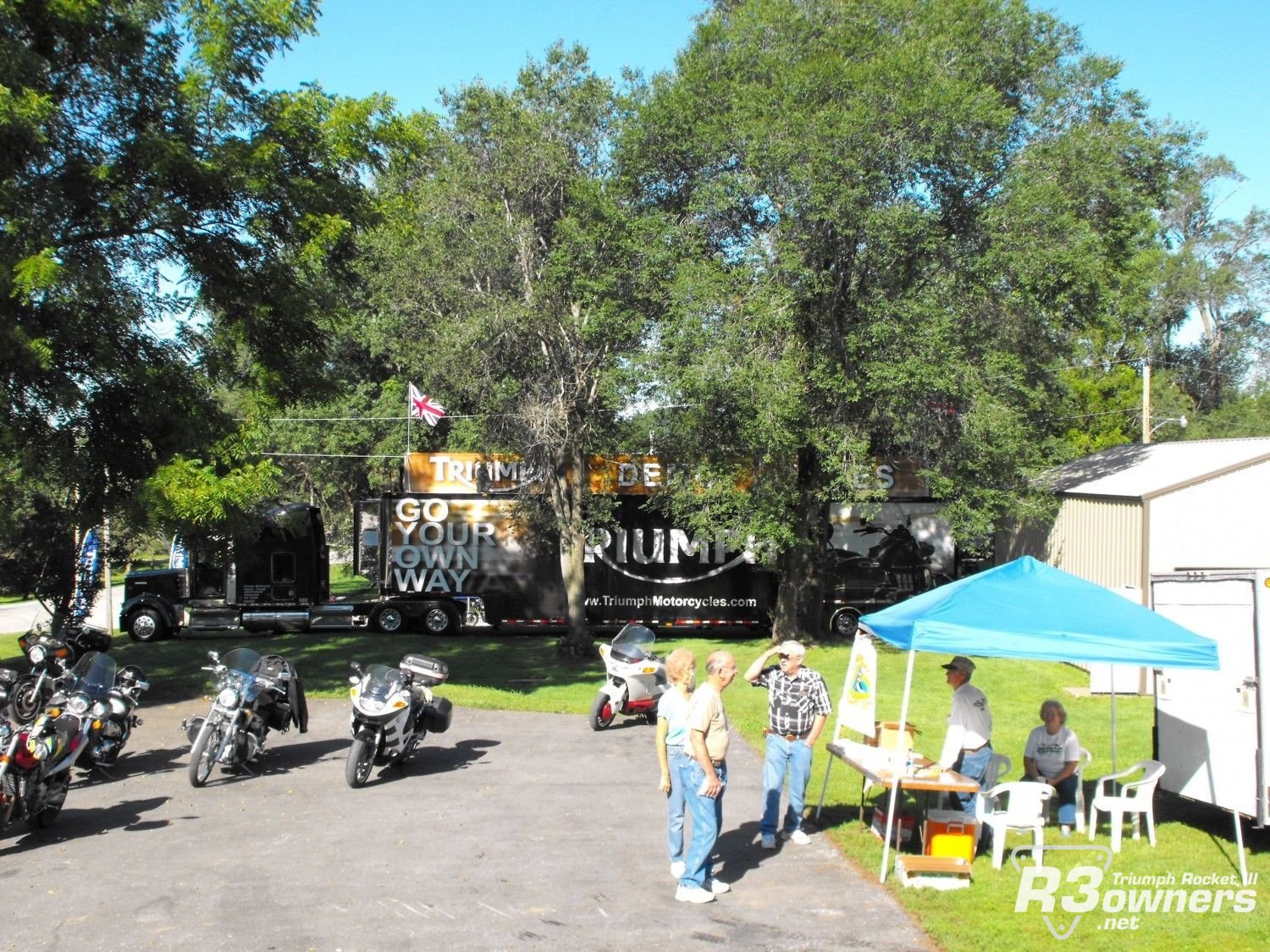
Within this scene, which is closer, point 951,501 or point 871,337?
point 871,337

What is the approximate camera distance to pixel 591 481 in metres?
25.4

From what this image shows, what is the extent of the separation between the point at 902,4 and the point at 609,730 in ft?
51.9

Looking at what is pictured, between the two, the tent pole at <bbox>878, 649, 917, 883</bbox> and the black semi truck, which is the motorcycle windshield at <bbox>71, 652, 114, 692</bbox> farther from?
the black semi truck

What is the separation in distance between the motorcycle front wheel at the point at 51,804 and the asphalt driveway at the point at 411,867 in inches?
6.5

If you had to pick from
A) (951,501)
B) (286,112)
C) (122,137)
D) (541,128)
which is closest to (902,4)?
(541,128)

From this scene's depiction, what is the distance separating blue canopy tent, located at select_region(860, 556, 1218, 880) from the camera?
757 centimetres

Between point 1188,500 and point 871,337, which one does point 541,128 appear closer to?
point 871,337

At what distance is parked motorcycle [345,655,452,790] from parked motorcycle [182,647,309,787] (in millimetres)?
736

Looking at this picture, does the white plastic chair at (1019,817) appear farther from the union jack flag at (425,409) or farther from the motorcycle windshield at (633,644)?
the union jack flag at (425,409)

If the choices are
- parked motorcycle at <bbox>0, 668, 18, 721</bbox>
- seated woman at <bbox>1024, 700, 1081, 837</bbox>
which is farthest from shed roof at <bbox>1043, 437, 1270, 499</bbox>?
parked motorcycle at <bbox>0, 668, 18, 721</bbox>

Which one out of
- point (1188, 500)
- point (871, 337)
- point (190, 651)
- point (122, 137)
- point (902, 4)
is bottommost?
point (190, 651)

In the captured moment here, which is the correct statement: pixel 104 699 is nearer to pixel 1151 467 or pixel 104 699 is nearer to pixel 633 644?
pixel 633 644

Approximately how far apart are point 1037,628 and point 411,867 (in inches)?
178

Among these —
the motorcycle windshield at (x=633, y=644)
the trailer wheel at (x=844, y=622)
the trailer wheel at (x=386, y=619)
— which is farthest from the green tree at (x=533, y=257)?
the motorcycle windshield at (x=633, y=644)
